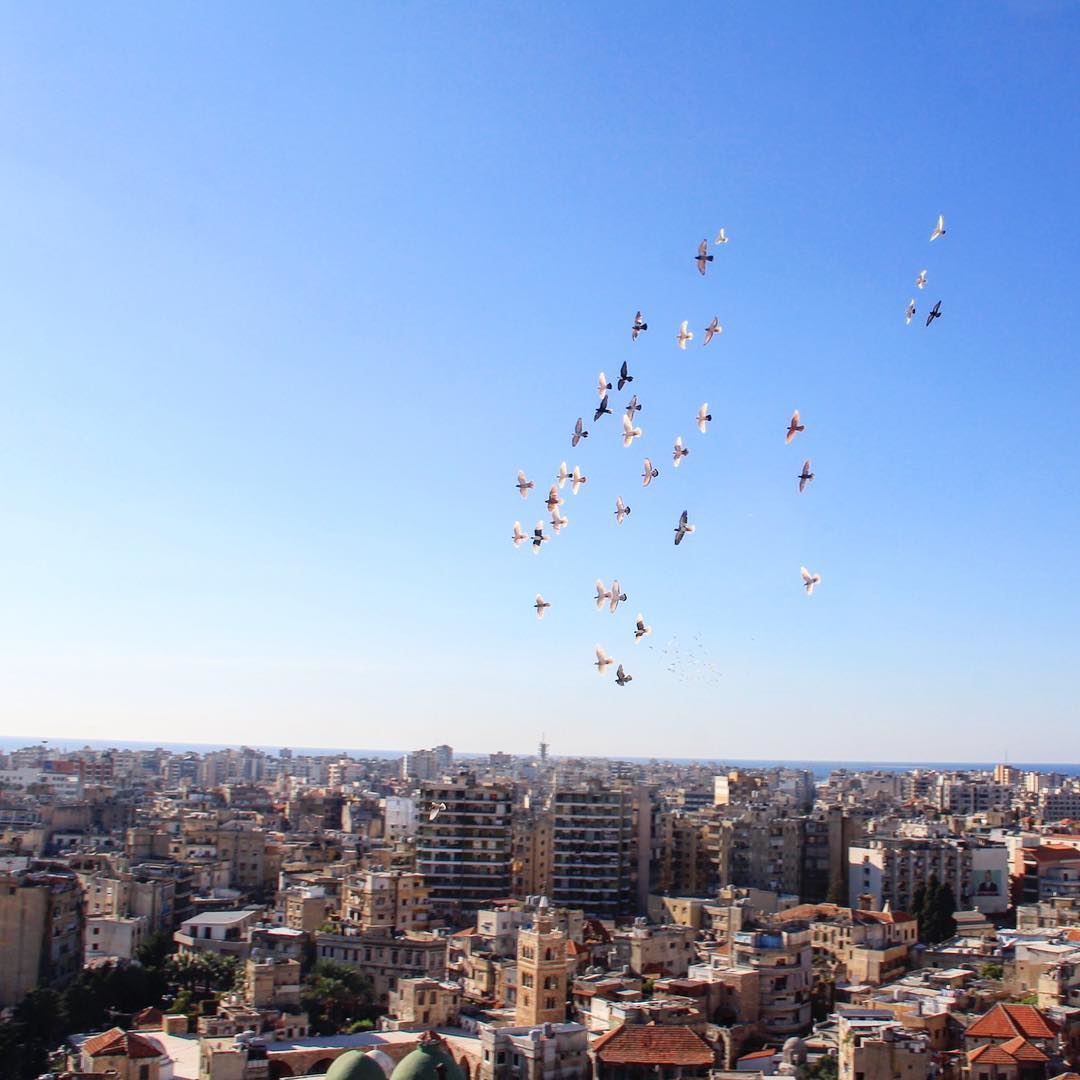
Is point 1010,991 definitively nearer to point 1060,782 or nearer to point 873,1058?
point 873,1058

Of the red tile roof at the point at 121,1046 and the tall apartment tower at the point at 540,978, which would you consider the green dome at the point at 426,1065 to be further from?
the tall apartment tower at the point at 540,978

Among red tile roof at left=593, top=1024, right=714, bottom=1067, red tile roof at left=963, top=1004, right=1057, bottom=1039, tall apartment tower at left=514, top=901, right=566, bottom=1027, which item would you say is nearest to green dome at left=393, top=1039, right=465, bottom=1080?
red tile roof at left=593, top=1024, right=714, bottom=1067

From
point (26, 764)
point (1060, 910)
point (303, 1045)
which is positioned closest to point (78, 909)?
point (303, 1045)

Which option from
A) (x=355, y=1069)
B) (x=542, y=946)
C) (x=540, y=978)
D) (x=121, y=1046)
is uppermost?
(x=542, y=946)

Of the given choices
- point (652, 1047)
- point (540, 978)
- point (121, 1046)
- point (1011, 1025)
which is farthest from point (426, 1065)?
point (1011, 1025)

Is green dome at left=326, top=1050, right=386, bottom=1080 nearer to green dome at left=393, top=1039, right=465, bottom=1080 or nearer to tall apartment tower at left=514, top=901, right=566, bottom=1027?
green dome at left=393, top=1039, right=465, bottom=1080

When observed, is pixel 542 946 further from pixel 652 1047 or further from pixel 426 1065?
pixel 426 1065
